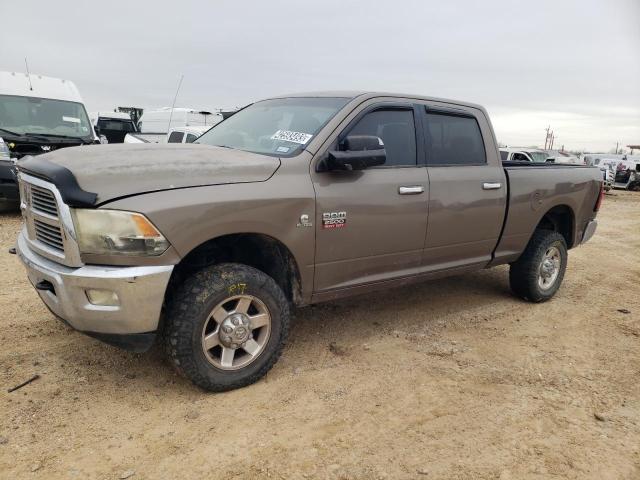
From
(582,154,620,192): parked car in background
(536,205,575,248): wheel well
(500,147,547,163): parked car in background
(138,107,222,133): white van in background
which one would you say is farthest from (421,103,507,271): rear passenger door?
(582,154,620,192): parked car in background

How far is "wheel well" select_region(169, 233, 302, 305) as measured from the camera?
320 centimetres

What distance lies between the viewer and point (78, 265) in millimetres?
2721

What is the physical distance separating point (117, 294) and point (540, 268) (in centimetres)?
415

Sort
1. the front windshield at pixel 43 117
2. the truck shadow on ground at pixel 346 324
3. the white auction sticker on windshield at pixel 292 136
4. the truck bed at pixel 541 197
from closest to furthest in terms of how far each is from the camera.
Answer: the truck shadow on ground at pixel 346 324 < the white auction sticker on windshield at pixel 292 136 < the truck bed at pixel 541 197 < the front windshield at pixel 43 117

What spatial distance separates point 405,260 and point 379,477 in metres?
1.85

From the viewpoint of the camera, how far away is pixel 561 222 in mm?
5527

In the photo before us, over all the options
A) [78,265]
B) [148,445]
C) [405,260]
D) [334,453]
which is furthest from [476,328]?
[78,265]

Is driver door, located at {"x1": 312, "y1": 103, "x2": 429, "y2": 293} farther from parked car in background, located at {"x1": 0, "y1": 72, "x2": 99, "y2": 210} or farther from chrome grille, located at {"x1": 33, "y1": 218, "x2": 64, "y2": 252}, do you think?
parked car in background, located at {"x1": 0, "y1": 72, "x2": 99, "y2": 210}

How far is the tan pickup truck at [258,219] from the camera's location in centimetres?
270

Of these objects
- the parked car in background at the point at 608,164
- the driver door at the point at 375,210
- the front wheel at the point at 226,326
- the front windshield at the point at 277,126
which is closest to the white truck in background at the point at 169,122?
the front windshield at the point at 277,126

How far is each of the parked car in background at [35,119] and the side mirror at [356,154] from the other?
6.79 metres

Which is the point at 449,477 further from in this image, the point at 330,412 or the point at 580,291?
the point at 580,291

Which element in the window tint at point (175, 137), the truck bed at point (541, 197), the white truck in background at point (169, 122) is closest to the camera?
the truck bed at point (541, 197)

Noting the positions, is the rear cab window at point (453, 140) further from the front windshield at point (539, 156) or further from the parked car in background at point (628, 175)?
the parked car in background at point (628, 175)
